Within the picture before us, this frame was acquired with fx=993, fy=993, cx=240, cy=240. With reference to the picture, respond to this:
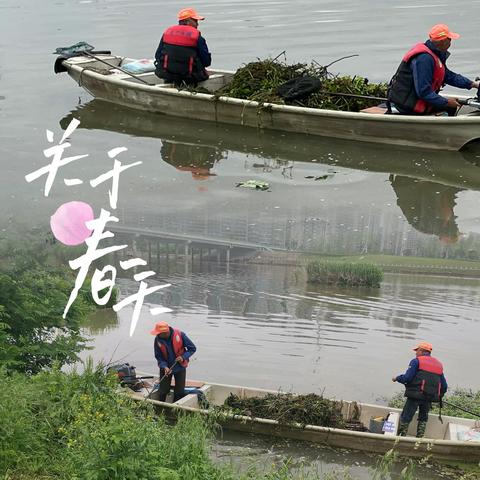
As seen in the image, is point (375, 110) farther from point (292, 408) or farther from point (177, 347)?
Answer: point (292, 408)

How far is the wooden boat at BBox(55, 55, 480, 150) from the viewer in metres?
14.9

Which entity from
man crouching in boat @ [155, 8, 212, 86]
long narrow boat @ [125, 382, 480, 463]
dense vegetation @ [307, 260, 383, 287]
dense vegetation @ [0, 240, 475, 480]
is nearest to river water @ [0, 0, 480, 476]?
dense vegetation @ [307, 260, 383, 287]

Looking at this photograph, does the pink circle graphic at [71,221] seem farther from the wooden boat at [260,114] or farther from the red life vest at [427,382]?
the red life vest at [427,382]

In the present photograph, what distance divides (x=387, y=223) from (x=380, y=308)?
2227mm

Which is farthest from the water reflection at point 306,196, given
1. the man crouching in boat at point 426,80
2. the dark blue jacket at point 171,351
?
the dark blue jacket at point 171,351

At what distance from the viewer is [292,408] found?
888cm

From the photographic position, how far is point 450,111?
49.4 feet

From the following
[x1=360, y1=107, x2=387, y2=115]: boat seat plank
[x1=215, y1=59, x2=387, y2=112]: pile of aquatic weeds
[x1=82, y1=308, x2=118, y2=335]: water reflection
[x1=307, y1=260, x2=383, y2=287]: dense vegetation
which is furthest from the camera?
[x1=215, y1=59, x2=387, y2=112]: pile of aquatic weeds

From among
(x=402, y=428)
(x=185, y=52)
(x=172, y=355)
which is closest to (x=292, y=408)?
(x=402, y=428)

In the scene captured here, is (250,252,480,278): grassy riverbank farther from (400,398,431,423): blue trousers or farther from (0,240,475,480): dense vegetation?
(0,240,475,480): dense vegetation

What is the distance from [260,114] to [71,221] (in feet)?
13.7

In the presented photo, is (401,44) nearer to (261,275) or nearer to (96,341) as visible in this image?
(261,275)

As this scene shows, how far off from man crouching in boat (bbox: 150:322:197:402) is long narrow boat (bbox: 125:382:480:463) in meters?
0.21

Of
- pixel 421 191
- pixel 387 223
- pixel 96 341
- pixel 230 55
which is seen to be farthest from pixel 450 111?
pixel 230 55
